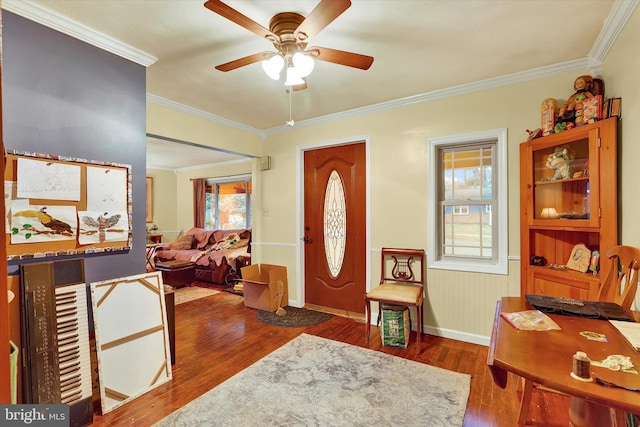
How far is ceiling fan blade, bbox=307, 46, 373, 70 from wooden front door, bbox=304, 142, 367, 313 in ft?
5.60

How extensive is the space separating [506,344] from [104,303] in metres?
2.37

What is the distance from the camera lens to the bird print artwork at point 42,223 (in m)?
1.79

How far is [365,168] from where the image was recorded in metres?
3.61

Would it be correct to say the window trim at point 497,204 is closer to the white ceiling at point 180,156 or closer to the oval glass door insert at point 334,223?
the oval glass door insert at point 334,223

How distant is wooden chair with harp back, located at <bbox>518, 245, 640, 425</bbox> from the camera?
4.85 ft

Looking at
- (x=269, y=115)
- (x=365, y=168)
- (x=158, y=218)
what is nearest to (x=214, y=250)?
(x=158, y=218)

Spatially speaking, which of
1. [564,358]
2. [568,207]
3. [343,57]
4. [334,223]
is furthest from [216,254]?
[564,358]

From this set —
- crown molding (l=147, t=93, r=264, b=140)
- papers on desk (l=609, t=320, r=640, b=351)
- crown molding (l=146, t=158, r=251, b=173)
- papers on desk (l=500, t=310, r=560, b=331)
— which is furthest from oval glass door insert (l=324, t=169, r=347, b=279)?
crown molding (l=146, t=158, r=251, b=173)

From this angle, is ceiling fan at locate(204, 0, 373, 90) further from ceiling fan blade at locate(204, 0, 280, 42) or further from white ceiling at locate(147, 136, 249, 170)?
white ceiling at locate(147, 136, 249, 170)

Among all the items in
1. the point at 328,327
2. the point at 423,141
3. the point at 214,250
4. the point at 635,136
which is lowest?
the point at 328,327

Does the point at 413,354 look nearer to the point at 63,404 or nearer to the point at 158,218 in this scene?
the point at 63,404

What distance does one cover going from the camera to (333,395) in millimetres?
2119

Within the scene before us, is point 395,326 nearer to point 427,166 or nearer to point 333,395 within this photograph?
point 333,395

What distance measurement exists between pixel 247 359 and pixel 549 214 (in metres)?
2.80
